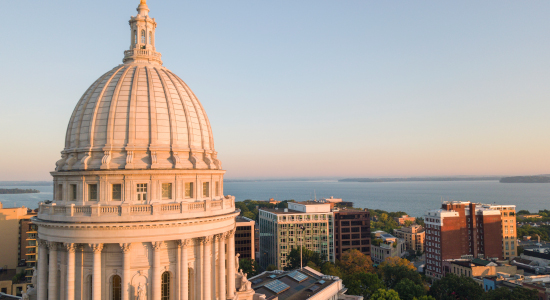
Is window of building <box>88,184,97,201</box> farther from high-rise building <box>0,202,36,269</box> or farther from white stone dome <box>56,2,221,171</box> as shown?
high-rise building <box>0,202,36,269</box>

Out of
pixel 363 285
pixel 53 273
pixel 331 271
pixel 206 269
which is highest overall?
pixel 53 273

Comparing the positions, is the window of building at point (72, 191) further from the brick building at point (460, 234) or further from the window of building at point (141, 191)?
the brick building at point (460, 234)

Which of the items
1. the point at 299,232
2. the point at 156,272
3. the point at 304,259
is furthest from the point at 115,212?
the point at 299,232

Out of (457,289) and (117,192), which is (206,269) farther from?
(457,289)

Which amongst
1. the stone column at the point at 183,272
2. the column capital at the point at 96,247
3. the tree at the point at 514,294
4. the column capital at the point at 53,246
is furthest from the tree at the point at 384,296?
the column capital at the point at 53,246

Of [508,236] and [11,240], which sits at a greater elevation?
[11,240]

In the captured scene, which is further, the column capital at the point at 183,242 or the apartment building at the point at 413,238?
the apartment building at the point at 413,238
